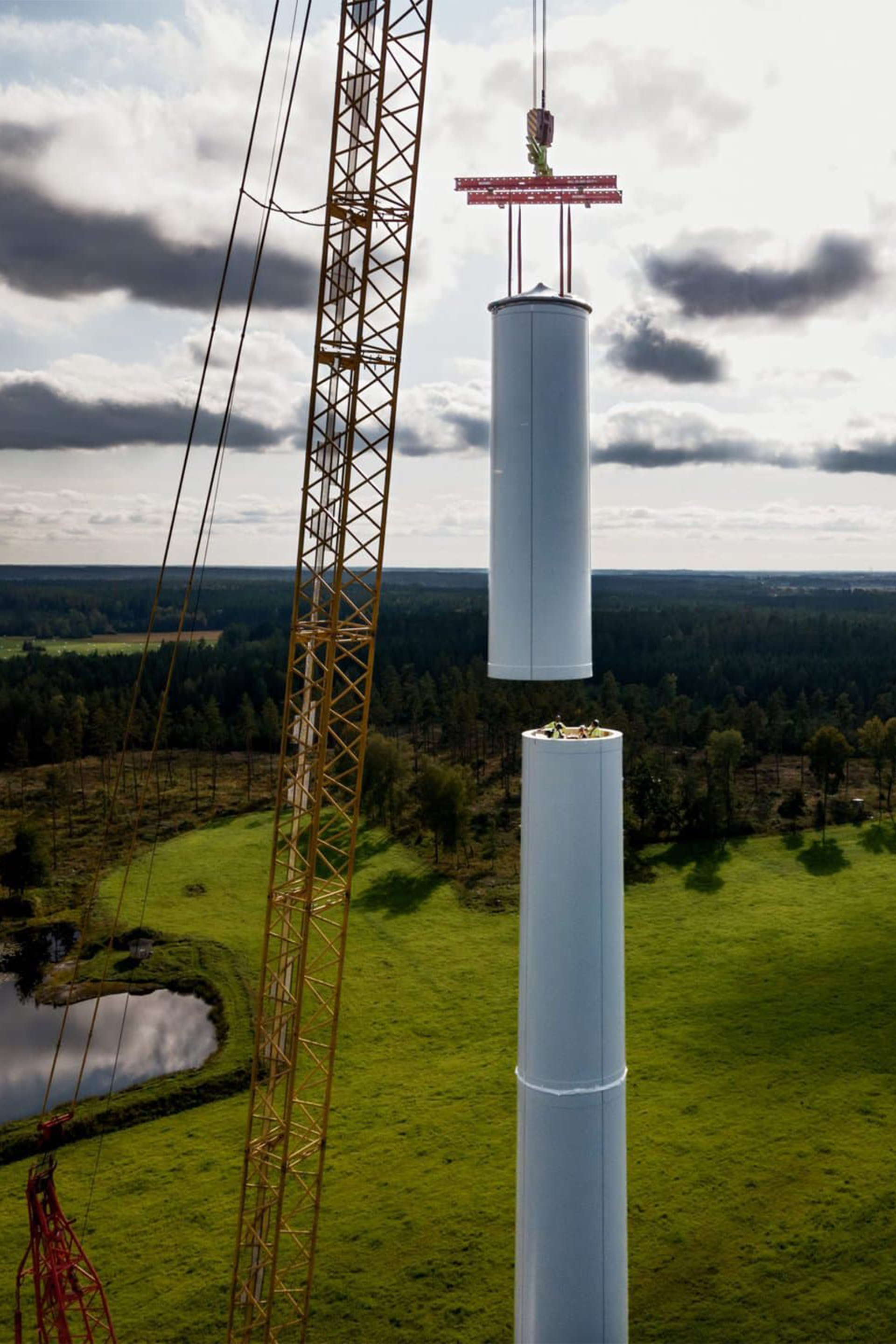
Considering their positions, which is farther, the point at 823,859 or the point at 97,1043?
the point at 823,859

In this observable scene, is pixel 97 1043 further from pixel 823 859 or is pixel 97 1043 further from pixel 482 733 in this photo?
pixel 482 733

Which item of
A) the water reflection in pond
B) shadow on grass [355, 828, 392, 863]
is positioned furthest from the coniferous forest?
the water reflection in pond

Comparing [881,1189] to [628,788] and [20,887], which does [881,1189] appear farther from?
[20,887]

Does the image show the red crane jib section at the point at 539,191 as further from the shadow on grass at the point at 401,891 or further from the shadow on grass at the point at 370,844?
the shadow on grass at the point at 370,844

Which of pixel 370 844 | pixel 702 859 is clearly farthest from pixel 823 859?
pixel 370 844

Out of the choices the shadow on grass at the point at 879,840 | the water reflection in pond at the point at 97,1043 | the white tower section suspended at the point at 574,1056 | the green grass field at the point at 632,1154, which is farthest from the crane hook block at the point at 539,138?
the shadow on grass at the point at 879,840

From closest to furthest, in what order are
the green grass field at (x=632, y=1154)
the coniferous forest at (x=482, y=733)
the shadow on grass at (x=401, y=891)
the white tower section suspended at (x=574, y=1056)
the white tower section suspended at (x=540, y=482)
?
the white tower section suspended at (x=574, y=1056), the white tower section suspended at (x=540, y=482), the green grass field at (x=632, y=1154), the shadow on grass at (x=401, y=891), the coniferous forest at (x=482, y=733)
